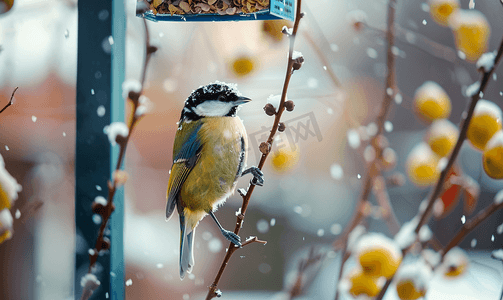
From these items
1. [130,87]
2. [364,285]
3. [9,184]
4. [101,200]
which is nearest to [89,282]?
[101,200]

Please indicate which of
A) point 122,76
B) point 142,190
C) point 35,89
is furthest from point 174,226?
point 35,89

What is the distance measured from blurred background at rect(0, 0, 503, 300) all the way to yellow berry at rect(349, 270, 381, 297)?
0.55 feet

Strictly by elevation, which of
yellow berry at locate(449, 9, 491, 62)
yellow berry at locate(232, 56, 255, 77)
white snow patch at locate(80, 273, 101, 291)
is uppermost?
yellow berry at locate(449, 9, 491, 62)

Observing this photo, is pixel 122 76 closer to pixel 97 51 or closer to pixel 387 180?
pixel 97 51

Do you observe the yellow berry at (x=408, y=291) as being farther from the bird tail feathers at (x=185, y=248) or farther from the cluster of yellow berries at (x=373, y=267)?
the bird tail feathers at (x=185, y=248)

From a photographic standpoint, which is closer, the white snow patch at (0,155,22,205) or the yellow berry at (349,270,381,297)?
the yellow berry at (349,270,381,297)

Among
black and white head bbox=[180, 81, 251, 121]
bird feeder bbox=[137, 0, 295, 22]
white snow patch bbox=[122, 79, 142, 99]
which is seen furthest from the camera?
white snow patch bbox=[122, 79, 142, 99]

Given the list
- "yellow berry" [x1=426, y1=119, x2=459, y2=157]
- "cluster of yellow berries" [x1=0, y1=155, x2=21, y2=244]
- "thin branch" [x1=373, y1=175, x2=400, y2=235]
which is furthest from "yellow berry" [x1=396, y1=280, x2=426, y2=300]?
"cluster of yellow berries" [x1=0, y1=155, x2=21, y2=244]

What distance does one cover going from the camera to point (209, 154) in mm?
694

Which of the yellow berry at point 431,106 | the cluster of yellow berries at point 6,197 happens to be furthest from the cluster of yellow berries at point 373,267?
the cluster of yellow berries at point 6,197

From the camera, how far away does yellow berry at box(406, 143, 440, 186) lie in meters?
0.75

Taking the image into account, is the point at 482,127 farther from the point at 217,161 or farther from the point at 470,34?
the point at 217,161

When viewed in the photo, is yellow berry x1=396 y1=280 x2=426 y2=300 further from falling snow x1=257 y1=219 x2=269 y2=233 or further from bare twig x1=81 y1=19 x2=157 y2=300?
bare twig x1=81 y1=19 x2=157 y2=300

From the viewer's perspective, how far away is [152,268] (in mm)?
861
